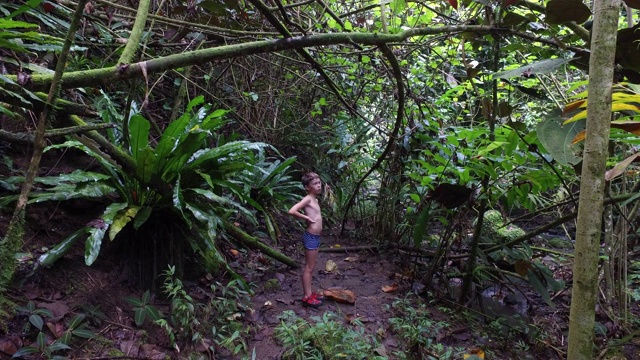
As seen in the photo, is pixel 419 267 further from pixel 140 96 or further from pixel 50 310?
pixel 140 96

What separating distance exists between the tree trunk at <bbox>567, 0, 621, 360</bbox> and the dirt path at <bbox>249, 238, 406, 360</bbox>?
6.46 ft

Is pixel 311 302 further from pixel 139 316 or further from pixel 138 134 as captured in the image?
pixel 138 134

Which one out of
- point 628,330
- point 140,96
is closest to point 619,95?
point 628,330

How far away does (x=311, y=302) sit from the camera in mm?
3574

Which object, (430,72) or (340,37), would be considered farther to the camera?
(430,72)

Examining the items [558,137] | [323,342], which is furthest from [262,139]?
[558,137]

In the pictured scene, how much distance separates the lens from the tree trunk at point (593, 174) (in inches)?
48.5

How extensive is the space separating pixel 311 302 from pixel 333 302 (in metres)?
0.28

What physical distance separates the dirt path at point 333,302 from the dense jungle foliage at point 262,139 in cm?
25

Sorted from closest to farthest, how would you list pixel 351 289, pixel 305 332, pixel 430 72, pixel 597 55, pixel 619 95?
pixel 597 55
pixel 619 95
pixel 305 332
pixel 351 289
pixel 430 72

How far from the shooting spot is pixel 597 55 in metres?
1.27

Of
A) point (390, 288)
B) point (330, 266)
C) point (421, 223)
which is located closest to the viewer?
point (421, 223)

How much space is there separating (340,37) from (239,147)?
1.57 metres

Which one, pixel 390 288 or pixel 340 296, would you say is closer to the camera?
pixel 340 296
